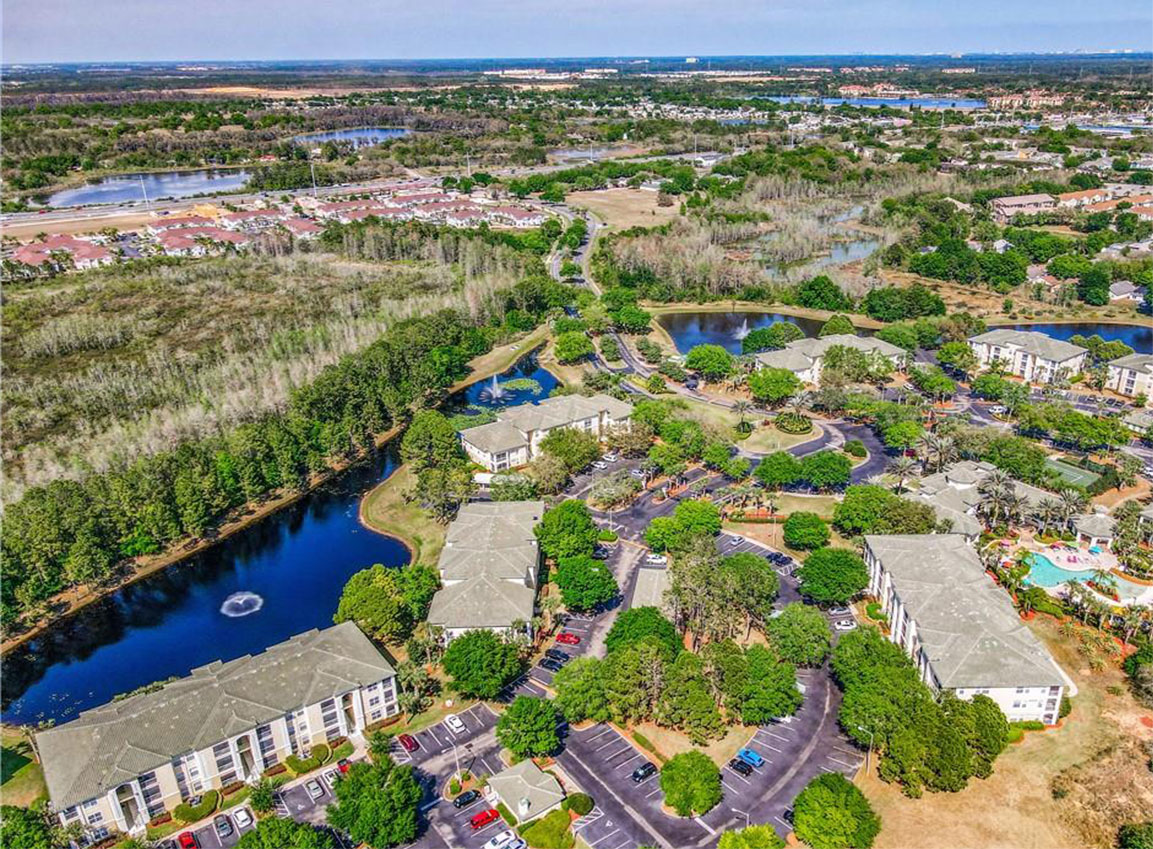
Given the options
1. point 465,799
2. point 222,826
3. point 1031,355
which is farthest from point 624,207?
point 222,826

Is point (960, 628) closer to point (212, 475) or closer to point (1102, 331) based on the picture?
point (212, 475)

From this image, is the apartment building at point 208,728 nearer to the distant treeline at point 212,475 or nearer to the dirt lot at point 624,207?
the distant treeline at point 212,475

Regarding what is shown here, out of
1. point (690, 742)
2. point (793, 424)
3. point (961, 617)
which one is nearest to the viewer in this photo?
point (690, 742)

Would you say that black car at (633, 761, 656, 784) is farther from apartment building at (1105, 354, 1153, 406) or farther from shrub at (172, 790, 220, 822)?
apartment building at (1105, 354, 1153, 406)

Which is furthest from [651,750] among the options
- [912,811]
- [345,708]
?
[345,708]

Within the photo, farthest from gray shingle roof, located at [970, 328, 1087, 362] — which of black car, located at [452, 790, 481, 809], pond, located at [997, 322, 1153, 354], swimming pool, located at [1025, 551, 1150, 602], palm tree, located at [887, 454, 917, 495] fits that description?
black car, located at [452, 790, 481, 809]

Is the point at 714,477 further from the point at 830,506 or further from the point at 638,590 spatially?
the point at 638,590
